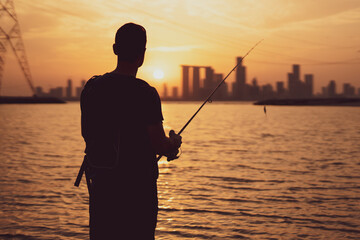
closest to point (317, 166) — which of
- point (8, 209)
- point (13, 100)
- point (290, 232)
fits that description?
point (290, 232)

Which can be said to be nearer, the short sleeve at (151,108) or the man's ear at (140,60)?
the short sleeve at (151,108)

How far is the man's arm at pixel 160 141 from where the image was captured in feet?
8.79

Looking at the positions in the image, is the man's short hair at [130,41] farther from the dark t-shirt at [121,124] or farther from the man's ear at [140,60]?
the dark t-shirt at [121,124]

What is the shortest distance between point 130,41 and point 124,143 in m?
0.67

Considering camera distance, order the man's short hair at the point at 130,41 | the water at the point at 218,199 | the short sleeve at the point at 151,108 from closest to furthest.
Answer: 1. the short sleeve at the point at 151,108
2. the man's short hair at the point at 130,41
3. the water at the point at 218,199

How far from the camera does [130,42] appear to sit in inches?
110

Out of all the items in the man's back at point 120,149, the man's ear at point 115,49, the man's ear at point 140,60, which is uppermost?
the man's ear at point 115,49

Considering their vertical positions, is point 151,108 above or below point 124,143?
above

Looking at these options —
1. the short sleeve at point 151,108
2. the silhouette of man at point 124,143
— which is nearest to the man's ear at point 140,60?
the silhouette of man at point 124,143

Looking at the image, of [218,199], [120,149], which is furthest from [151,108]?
[218,199]

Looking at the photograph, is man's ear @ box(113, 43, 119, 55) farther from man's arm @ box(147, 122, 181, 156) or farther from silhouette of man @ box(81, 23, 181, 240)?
man's arm @ box(147, 122, 181, 156)

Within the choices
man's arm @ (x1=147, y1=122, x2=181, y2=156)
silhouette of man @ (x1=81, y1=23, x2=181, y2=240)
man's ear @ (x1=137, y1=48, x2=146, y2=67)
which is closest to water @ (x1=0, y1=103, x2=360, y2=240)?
silhouette of man @ (x1=81, y1=23, x2=181, y2=240)

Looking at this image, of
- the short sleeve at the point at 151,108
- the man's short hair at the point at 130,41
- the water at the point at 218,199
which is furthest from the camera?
the water at the point at 218,199

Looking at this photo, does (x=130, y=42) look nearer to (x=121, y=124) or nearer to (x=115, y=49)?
(x=115, y=49)
